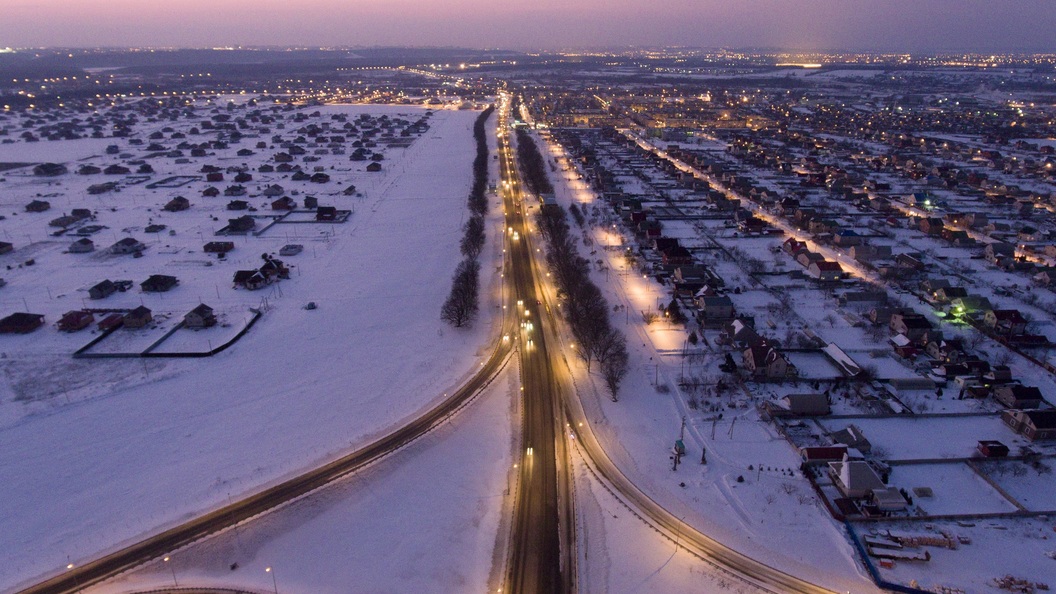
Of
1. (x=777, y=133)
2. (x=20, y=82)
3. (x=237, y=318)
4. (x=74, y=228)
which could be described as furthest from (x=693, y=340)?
(x=20, y=82)

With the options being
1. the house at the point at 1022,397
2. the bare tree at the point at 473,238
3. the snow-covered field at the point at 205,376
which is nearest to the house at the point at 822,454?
the house at the point at 1022,397

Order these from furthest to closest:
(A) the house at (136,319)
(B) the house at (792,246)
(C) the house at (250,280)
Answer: (B) the house at (792,246) → (C) the house at (250,280) → (A) the house at (136,319)

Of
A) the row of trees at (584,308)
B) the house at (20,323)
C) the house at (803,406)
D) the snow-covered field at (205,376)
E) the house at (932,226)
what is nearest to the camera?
the snow-covered field at (205,376)

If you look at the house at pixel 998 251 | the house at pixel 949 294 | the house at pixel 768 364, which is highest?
the house at pixel 998 251

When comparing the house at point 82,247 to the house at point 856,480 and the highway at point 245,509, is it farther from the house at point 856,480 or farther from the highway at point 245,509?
the house at point 856,480

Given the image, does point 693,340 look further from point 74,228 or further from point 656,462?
point 74,228

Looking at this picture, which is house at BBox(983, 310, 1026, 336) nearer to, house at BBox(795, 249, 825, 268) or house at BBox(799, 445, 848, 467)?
house at BBox(795, 249, 825, 268)

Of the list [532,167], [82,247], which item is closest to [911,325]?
[532,167]

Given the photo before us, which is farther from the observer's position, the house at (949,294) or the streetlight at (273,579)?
the house at (949,294)
